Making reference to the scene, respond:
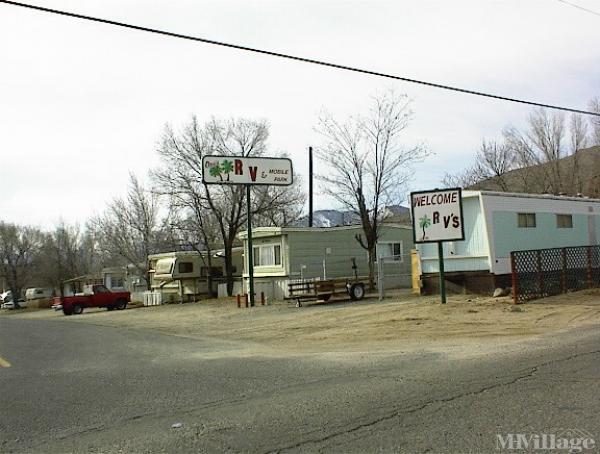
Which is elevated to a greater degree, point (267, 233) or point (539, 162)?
point (539, 162)

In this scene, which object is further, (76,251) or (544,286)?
(76,251)

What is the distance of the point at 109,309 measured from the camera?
4131cm

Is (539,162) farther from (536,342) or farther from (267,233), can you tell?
(536,342)

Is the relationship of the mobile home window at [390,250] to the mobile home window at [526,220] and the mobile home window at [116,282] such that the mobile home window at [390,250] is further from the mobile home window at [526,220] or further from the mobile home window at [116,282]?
the mobile home window at [116,282]

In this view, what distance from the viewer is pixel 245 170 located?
91.3 ft

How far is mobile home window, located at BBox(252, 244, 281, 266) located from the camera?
3247 cm

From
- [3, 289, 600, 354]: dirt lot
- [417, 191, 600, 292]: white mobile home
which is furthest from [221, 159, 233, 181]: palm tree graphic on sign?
[417, 191, 600, 292]: white mobile home

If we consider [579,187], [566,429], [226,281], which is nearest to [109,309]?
[226,281]

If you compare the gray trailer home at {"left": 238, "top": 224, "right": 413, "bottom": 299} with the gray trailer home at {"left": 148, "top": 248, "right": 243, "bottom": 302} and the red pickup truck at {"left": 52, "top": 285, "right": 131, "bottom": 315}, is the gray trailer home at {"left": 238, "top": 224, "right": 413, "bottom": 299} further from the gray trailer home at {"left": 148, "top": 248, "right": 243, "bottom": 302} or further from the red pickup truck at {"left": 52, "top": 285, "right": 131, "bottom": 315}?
the red pickup truck at {"left": 52, "top": 285, "right": 131, "bottom": 315}

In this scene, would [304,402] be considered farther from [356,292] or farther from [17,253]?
[17,253]

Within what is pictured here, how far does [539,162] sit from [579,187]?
318 cm

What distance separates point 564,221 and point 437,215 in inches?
347

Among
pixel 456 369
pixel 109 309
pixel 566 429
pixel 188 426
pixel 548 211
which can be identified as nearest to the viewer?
pixel 566 429

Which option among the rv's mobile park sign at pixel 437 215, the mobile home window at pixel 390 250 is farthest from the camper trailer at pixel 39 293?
the rv's mobile park sign at pixel 437 215
